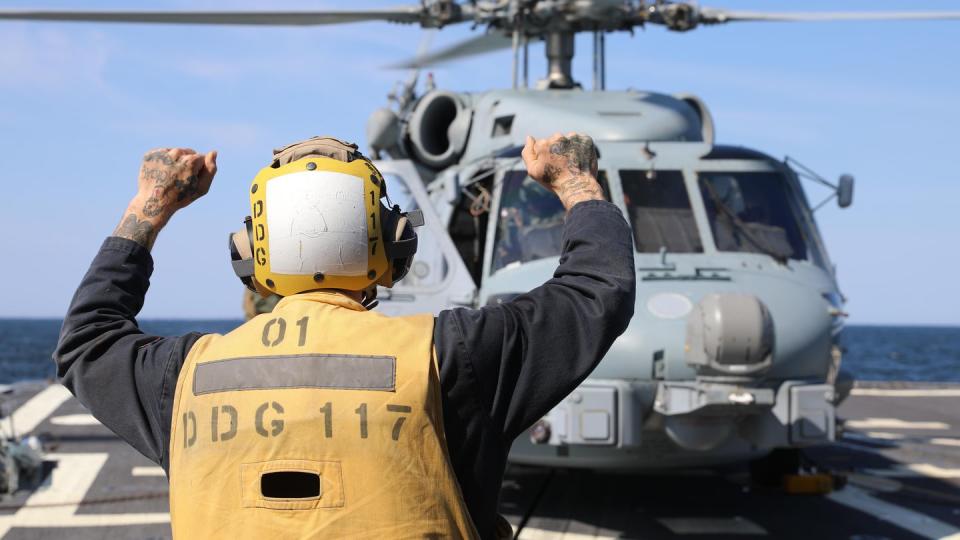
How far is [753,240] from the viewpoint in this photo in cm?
769

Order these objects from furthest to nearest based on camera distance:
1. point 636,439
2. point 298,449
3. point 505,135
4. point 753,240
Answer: point 505,135 < point 753,240 < point 636,439 < point 298,449

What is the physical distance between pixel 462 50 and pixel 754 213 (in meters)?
5.09

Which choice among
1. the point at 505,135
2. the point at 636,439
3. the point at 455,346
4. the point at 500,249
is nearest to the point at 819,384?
the point at 636,439

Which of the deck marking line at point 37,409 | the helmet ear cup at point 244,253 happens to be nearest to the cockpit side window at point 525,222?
the helmet ear cup at point 244,253

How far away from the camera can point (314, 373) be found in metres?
2.09

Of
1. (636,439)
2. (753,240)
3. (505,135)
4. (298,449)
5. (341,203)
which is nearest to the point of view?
(298,449)

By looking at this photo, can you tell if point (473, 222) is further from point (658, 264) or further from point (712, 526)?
point (712, 526)

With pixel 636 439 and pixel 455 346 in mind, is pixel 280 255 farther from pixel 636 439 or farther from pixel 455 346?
pixel 636 439

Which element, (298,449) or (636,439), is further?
(636,439)

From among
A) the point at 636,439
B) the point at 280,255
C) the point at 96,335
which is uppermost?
the point at 280,255

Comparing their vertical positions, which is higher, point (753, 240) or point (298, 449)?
point (298, 449)

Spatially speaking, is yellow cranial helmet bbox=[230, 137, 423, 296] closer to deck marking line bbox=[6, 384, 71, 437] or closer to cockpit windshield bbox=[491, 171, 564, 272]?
cockpit windshield bbox=[491, 171, 564, 272]

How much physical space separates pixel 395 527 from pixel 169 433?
529mm

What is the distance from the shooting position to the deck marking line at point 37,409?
12711 mm
